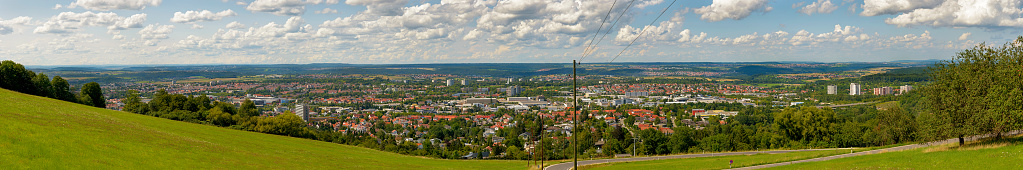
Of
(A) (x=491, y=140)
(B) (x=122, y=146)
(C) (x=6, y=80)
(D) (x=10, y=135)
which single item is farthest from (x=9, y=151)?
(A) (x=491, y=140)

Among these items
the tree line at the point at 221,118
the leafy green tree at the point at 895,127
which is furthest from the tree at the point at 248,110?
the leafy green tree at the point at 895,127

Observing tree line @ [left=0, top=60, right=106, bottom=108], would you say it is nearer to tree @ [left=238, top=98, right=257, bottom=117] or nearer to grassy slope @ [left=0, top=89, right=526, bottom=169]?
tree @ [left=238, top=98, right=257, bottom=117]

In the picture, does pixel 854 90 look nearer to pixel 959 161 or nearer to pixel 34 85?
pixel 959 161

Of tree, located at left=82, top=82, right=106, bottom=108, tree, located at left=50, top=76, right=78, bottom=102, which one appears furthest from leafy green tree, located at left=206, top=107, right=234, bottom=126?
tree, located at left=50, top=76, right=78, bottom=102

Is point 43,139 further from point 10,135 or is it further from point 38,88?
point 38,88

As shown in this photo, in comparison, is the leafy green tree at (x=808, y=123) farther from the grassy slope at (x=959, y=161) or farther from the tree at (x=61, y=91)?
the tree at (x=61, y=91)

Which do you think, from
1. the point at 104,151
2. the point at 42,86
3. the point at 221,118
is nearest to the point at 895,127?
the point at 104,151
